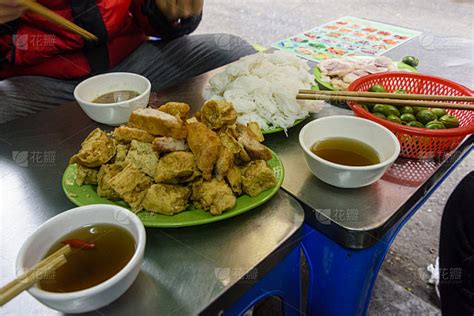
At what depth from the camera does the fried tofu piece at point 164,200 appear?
3.63ft

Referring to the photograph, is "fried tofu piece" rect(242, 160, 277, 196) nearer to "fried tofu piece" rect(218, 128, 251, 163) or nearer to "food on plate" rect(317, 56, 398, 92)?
"fried tofu piece" rect(218, 128, 251, 163)

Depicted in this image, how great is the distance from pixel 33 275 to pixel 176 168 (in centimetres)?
49

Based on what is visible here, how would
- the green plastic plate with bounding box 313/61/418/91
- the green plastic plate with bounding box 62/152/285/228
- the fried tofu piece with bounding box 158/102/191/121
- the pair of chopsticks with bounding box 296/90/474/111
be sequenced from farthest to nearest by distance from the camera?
the green plastic plate with bounding box 313/61/418/91, the pair of chopsticks with bounding box 296/90/474/111, the fried tofu piece with bounding box 158/102/191/121, the green plastic plate with bounding box 62/152/285/228

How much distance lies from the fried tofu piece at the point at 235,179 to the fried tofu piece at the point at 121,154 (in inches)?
15.1

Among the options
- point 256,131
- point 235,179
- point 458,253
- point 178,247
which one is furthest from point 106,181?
point 458,253

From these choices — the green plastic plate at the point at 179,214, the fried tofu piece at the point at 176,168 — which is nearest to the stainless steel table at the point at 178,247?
the green plastic plate at the point at 179,214

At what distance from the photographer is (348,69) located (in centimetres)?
199

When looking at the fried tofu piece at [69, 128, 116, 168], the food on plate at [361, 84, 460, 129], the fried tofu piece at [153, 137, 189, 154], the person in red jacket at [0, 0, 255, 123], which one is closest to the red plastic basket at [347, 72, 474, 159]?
the food on plate at [361, 84, 460, 129]

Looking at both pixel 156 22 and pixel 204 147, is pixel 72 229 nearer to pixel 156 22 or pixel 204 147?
pixel 204 147

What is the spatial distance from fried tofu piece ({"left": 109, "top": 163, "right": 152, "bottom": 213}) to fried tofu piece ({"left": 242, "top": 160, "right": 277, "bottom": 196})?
34 centimetres

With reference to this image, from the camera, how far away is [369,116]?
1.51 meters

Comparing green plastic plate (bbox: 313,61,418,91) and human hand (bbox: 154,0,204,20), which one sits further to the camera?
human hand (bbox: 154,0,204,20)

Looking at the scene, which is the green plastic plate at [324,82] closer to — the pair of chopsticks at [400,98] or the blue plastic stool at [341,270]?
the pair of chopsticks at [400,98]

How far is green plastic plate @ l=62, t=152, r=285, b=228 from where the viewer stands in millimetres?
1098
